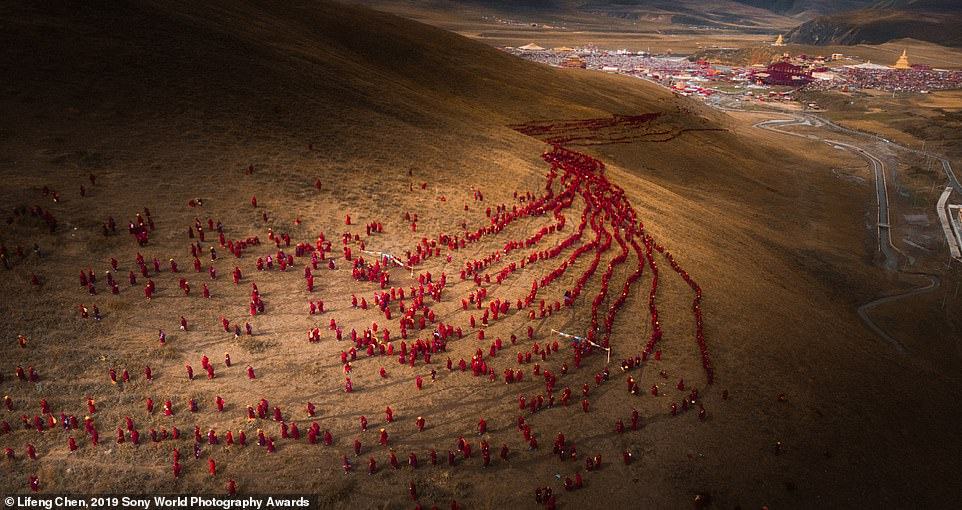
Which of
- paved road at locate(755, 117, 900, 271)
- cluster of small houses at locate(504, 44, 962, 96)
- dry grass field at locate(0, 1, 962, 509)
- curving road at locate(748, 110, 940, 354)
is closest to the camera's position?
dry grass field at locate(0, 1, 962, 509)

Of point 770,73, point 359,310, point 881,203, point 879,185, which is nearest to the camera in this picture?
point 359,310

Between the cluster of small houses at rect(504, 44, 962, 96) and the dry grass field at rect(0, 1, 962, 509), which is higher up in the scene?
the cluster of small houses at rect(504, 44, 962, 96)

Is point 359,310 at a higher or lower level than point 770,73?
lower

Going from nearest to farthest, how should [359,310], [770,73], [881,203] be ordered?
[359,310]
[881,203]
[770,73]

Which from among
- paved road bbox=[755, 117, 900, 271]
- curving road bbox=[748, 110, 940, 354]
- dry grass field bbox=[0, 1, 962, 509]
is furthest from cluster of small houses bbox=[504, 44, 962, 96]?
dry grass field bbox=[0, 1, 962, 509]

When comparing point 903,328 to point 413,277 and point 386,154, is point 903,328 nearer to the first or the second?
point 413,277

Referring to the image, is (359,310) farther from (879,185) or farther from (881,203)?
(879,185)

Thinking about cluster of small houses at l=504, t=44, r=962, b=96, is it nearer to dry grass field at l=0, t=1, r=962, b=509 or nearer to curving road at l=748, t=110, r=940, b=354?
curving road at l=748, t=110, r=940, b=354

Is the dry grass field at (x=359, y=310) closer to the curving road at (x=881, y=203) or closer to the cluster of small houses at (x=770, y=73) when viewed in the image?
the curving road at (x=881, y=203)

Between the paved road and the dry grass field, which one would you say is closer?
the dry grass field

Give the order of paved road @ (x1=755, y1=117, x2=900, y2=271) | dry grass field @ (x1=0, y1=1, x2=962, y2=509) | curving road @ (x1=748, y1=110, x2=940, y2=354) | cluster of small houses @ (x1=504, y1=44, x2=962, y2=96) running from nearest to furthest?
dry grass field @ (x1=0, y1=1, x2=962, y2=509)
curving road @ (x1=748, y1=110, x2=940, y2=354)
paved road @ (x1=755, y1=117, x2=900, y2=271)
cluster of small houses @ (x1=504, y1=44, x2=962, y2=96)

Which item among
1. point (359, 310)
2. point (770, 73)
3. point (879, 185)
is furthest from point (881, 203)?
point (770, 73)
